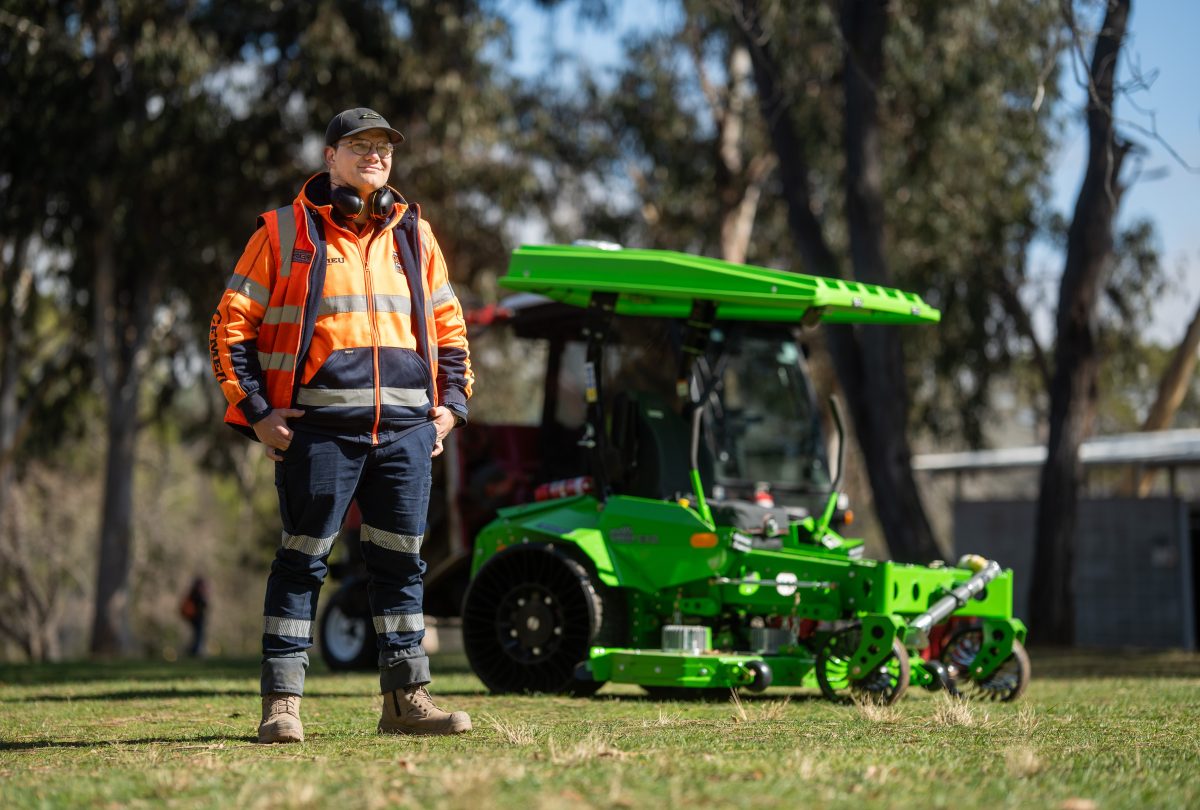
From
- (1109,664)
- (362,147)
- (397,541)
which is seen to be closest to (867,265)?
(1109,664)

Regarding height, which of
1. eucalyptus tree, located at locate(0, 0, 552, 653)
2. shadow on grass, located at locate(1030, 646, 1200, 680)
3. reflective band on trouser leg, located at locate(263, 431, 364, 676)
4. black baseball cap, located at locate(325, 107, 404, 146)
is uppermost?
eucalyptus tree, located at locate(0, 0, 552, 653)

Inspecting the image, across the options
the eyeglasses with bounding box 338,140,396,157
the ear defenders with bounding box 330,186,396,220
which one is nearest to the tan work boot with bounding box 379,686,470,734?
the ear defenders with bounding box 330,186,396,220

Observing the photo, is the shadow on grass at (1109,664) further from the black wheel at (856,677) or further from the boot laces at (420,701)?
the boot laces at (420,701)

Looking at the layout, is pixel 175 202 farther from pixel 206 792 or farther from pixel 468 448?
pixel 206 792

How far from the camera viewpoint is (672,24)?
25.7m

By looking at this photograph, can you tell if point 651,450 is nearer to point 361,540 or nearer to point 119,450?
point 361,540

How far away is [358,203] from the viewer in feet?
18.9

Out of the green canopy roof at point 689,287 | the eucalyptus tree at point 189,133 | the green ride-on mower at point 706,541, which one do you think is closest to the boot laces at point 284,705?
the green ride-on mower at point 706,541

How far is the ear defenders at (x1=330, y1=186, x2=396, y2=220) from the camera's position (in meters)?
5.73

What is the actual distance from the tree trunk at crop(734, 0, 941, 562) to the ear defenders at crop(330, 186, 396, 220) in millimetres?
11535

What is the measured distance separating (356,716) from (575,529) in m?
2.03

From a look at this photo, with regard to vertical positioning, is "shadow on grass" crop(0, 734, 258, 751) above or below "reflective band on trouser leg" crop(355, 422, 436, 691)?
below

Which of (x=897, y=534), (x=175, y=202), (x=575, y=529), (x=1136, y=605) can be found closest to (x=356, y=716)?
(x=575, y=529)

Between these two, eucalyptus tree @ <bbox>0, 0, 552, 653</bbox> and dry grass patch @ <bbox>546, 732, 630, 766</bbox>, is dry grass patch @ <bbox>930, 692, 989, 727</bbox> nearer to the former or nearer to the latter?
dry grass patch @ <bbox>546, 732, 630, 766</bbox>
